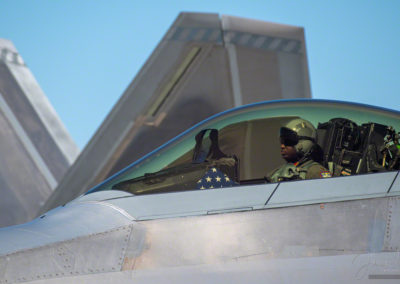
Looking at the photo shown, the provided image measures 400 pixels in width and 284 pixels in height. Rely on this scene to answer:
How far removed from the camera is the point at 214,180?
4.01 m

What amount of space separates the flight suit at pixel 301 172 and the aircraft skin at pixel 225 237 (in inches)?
13.5

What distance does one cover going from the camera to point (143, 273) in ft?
11.3

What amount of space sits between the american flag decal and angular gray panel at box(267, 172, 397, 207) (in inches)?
15.7

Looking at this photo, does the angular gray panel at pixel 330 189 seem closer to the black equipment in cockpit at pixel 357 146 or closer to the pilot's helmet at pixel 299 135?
the black equipment in cockpit at pixel 357 146

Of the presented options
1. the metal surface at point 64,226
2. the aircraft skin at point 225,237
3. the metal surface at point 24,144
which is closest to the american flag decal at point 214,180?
the aircraft skin at point 225,237

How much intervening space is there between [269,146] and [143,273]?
7.30 ft

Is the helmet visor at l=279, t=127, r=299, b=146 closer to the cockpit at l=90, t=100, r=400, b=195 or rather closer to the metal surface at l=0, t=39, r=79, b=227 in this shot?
the cockpit at l=90, t=100, r=400, b=195

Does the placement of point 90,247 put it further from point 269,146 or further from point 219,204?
point 269,146

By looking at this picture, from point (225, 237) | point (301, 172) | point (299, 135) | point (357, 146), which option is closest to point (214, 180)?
point (225, 237)

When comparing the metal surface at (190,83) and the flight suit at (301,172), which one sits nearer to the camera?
the flight suit at (301,172)

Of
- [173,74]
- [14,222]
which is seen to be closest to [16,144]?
[14,222]

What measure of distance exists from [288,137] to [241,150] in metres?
0.56

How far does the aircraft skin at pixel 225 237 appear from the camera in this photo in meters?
3.42

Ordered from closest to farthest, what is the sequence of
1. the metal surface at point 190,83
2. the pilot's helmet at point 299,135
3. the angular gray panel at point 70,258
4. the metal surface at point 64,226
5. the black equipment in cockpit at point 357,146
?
the angular gray panel at point 70,258 → the metal surface at point 64,226 → the black equipment in cockpit at point 357,146 → the pilot's helmet at point 299,135 → the metal surface at point 190,83
